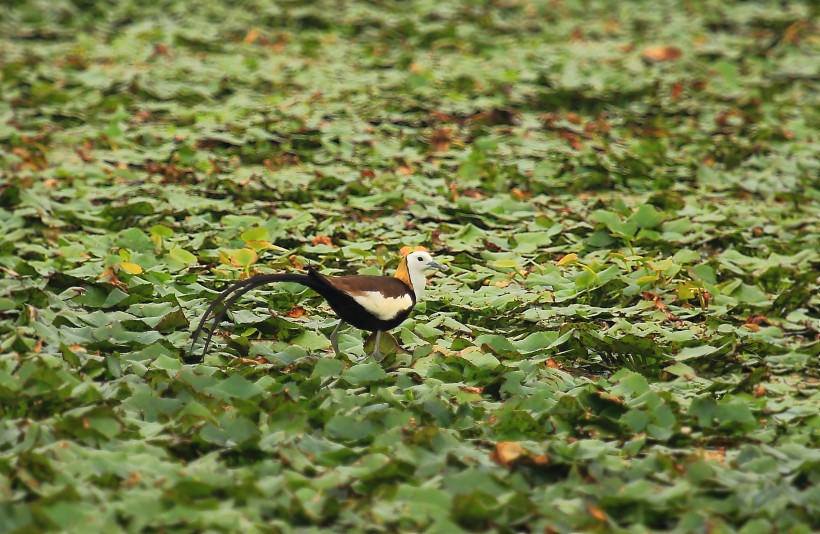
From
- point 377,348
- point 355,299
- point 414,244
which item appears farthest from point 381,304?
point 414,244

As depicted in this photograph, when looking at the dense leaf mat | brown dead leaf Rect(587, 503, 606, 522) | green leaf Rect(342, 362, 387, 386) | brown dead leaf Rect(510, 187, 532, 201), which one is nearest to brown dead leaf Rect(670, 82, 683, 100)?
the dense leaf mat

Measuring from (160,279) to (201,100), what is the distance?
3914 mm

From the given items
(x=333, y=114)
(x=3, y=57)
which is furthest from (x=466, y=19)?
(x=3, y=57)

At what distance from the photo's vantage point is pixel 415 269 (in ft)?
18.4

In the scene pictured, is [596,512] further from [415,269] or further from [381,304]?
[415,269]

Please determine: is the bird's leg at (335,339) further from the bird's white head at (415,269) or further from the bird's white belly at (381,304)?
the bird's white head at (415,269)

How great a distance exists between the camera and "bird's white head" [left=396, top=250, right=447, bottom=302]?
18.3 feet

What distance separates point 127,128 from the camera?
9047 mm

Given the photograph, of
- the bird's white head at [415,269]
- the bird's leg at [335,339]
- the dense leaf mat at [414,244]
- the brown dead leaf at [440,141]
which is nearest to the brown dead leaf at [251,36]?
the dense leaf mat at [414,244]

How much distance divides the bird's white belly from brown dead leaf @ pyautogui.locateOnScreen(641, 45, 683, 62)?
21.4ft

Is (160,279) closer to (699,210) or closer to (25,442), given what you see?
(25,442)

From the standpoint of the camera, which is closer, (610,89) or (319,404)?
(319,404)

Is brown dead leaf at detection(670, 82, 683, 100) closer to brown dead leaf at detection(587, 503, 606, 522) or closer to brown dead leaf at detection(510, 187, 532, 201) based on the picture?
brown dead leaf at detection(510, 187, 532, 201)

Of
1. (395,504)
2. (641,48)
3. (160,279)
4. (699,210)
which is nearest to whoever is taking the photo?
(395,504)
